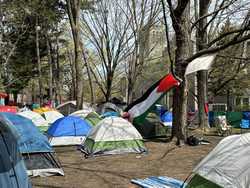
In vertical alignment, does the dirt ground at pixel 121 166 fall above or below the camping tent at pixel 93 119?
below

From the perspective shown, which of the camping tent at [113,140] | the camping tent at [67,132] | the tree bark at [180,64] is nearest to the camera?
the camping tent at [113,140]

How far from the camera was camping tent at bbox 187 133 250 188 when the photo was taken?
6.41m

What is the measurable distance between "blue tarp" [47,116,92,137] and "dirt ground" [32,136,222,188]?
2.72ft

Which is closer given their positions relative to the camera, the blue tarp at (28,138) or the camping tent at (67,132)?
the blue tarp at (28,138)

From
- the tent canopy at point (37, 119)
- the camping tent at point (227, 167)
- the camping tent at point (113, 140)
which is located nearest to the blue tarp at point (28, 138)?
the camping tent at point (113, 140)

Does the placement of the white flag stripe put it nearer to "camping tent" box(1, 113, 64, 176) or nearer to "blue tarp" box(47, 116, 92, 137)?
"blue tarp" box(47, 116, 92, 137)

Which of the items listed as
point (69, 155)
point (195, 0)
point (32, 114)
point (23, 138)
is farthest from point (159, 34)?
point (23, 138)

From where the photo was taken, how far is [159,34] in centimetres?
3709

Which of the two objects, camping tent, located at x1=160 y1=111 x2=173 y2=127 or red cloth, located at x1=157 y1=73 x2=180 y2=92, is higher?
red cloth, located at x1=157 y1=73 x2=180 y2=92

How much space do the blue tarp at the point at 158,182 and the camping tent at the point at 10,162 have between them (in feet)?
10.1

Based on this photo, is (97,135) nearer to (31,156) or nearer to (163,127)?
(31,156)

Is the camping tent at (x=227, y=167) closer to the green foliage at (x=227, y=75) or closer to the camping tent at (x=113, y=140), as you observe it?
the camping tent at (x=113, y=140)

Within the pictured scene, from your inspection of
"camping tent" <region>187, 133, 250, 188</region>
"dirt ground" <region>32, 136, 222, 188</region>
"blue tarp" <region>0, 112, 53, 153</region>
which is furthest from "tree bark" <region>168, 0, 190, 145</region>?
"camping tent" <region>187, 133, 250, 188</region>

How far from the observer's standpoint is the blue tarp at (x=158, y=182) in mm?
→ 9466
